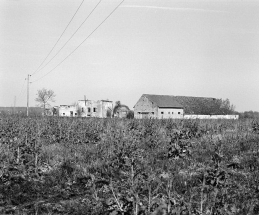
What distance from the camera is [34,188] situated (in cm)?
624

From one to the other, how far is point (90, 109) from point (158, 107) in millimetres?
16645

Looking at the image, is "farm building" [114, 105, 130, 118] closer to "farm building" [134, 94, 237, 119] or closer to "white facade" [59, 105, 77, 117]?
"farm building" [134, 94, 237, 119]

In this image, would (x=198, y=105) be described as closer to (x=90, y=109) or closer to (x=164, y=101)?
(x=164, y=101)

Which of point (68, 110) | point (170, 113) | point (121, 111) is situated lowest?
point (170, 113)

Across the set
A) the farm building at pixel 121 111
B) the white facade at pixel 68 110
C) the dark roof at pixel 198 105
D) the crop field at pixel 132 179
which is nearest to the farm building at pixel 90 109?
the white facade at pixel 68 110

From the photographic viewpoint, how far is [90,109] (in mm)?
60344

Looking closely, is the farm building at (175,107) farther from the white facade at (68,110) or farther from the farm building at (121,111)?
the white facade at (68,110)

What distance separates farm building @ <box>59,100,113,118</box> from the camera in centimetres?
5953

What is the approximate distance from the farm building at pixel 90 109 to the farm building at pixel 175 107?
879 centimetres

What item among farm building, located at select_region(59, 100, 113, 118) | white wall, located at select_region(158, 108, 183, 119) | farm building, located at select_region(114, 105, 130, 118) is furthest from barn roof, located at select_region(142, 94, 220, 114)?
farm building, located at select_region(59, 100, 113, 118)

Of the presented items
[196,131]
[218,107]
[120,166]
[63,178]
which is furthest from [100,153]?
[218,107]

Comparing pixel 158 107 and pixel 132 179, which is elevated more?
pixel 158 107

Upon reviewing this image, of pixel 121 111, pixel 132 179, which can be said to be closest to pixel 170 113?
pixel 121 111

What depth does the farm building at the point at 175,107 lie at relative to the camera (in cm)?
5069
